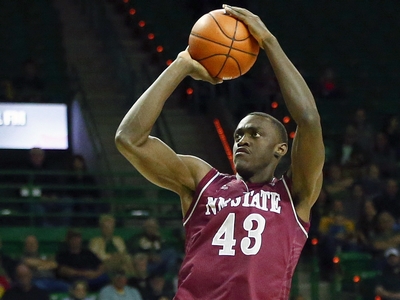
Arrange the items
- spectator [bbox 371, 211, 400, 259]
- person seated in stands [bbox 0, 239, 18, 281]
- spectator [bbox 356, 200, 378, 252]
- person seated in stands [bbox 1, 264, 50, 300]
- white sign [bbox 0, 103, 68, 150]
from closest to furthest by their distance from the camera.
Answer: person seated in stands [bbox 1, 264, 50, 300] < person seated in stands [bbox 0, 239, 18, 281] < spectator [bbox 371, 211, 400, 259] < spectator [bbox 356, 200, 378, 252] < white sign [bbox 0, 103, 68, 150]

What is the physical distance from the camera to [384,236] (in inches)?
400

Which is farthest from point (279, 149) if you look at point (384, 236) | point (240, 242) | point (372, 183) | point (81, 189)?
point (372, 183)

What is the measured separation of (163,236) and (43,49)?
5.20 metres

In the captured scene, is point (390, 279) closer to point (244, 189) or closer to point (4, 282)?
point (4, 282)

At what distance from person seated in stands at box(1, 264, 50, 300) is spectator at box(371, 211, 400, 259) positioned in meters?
3.93

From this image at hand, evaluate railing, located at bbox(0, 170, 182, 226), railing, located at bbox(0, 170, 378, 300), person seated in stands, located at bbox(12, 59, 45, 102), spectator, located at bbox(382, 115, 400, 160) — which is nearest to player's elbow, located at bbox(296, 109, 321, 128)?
railing, located at bbox(0, 170, 378, 300)

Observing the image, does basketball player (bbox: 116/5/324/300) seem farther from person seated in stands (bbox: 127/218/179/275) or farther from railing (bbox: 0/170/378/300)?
railing (bbox: 0/170/378/300)

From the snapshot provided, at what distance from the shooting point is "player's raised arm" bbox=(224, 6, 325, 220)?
3.87 metres

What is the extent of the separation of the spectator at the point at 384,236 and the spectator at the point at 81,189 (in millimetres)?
3409

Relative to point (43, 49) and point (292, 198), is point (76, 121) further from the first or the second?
point (292, 198)

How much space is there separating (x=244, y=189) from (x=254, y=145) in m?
0.21

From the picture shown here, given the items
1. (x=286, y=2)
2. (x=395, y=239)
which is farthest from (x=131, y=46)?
(x=395, y=239)

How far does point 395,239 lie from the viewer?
1006 cm

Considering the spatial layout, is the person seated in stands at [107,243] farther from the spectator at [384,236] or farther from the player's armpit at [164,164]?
the player's armpit at [164,164]
